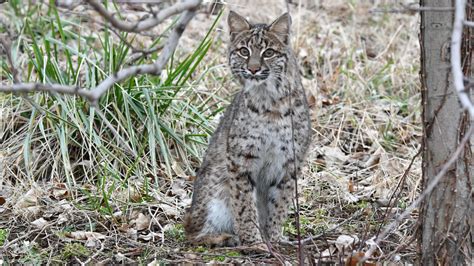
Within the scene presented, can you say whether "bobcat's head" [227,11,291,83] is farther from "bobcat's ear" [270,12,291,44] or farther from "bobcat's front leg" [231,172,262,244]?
"bobcat's front leg" [231,172,262,244]

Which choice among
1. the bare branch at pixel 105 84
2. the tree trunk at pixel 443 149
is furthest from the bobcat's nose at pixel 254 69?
the bare branch at pixel 105 84

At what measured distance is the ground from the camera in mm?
4645

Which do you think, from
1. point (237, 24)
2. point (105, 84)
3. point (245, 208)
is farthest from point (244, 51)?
point (105, 84)

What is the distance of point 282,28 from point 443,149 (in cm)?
144

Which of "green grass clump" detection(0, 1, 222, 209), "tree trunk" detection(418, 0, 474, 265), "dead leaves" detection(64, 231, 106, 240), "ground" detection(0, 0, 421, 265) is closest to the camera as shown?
"tree trunk" detection(418, 0, 474, 265)

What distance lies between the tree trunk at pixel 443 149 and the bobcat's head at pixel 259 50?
3.67 ft

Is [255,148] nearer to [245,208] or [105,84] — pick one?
[245,208]

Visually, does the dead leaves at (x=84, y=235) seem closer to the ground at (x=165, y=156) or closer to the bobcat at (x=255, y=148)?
the ground at (x=165, y=156)

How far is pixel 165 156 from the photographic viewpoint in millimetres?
5742

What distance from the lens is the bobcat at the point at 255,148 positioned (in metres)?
4.56

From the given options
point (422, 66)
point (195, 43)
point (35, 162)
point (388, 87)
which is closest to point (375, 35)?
point (388, 87)

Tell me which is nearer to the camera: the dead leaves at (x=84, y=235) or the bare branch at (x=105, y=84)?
the bare branch at (x=105, y=84)

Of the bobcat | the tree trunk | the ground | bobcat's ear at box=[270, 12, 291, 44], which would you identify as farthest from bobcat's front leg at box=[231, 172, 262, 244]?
the tree trunk

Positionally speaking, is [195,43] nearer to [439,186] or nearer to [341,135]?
[341,135]
